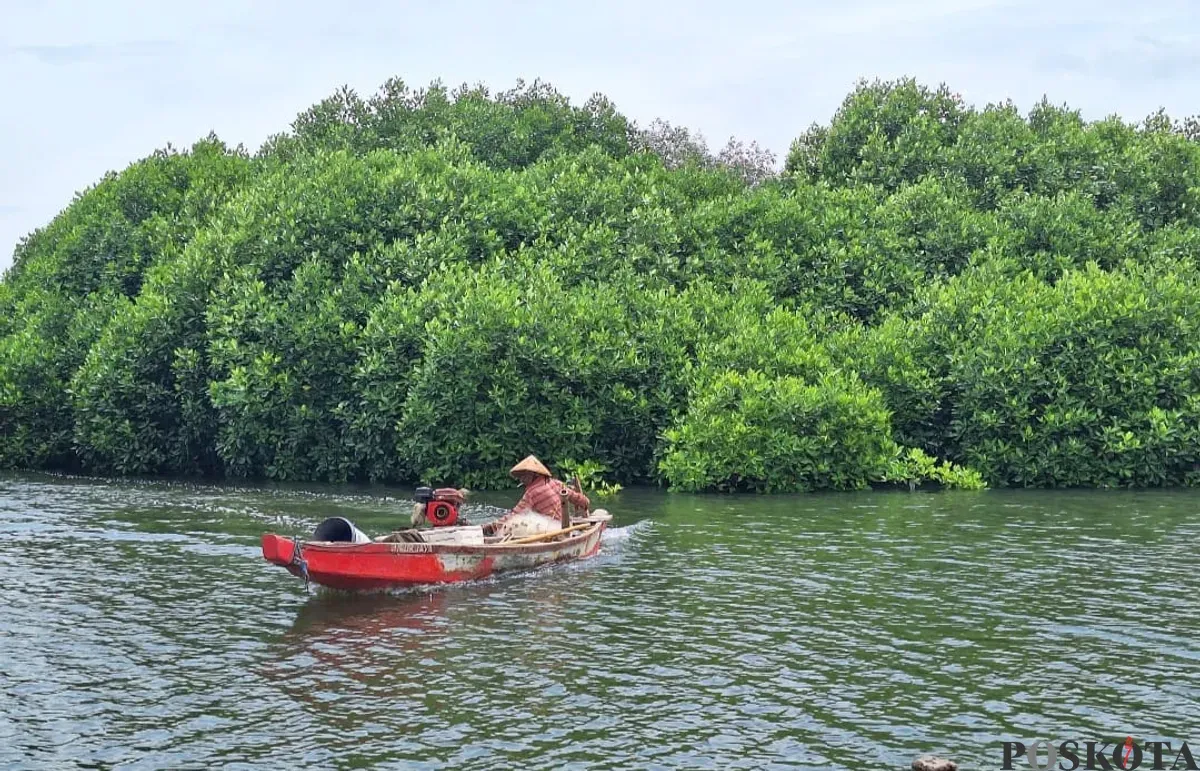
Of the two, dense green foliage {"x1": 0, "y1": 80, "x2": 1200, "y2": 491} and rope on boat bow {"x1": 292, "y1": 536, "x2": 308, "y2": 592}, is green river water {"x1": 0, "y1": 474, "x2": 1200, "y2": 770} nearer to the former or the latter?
rope on boat bow {"x1": 292, "y1": 536, "x2": 308, "y2": 592}

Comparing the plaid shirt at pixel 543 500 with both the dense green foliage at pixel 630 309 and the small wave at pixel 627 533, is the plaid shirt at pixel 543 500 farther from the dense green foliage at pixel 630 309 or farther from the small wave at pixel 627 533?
the dense green foliage at pixel 630 309

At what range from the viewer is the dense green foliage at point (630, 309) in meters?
39.3

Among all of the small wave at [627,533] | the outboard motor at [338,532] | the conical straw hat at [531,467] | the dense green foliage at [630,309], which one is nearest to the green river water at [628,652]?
the small wave at [627,533]

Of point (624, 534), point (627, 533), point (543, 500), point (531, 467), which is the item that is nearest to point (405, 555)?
point (531, 467)

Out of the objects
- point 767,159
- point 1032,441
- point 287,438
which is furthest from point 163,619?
point 767,159

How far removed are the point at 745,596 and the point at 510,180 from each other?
29532 millimetres

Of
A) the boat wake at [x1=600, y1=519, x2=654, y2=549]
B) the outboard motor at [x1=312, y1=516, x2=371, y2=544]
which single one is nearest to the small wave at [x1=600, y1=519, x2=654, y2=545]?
the boat wake at [x1=600, y1=519, x2=654, y2=549]

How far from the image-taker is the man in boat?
2562 centimetres

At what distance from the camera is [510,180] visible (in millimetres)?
48562

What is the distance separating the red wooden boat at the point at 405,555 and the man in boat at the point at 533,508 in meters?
0.39

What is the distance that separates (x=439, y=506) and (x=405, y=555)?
2.01 m

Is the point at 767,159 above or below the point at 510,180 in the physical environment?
above

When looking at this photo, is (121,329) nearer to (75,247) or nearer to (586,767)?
(75,247)

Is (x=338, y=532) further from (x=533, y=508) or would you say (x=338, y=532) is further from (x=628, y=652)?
(x=628, y=652)
